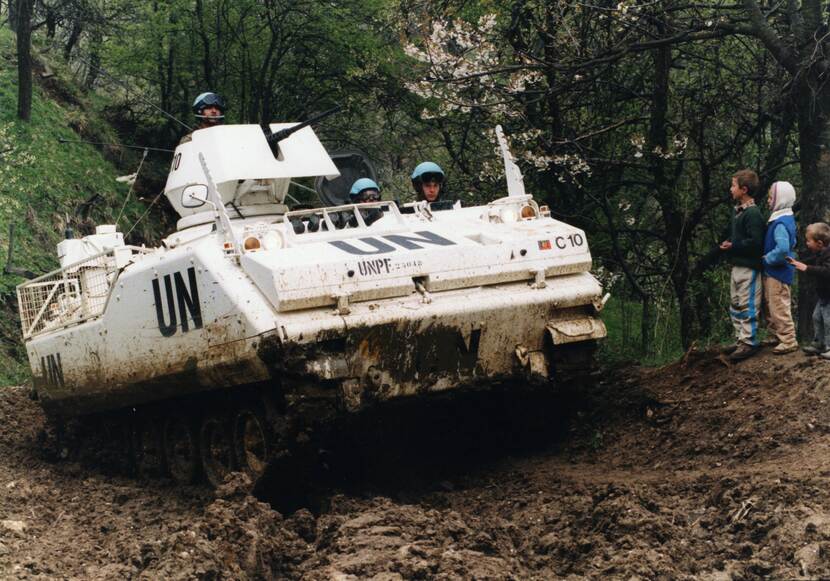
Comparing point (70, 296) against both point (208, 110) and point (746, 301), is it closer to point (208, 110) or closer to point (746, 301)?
point (208, 110)

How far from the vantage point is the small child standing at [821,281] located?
9008mm

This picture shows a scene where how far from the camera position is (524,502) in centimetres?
827

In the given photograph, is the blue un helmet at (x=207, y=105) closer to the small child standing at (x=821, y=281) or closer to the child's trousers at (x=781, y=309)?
the child's trousers at (x=781, y=309)

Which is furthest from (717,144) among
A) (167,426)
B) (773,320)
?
(167,426)

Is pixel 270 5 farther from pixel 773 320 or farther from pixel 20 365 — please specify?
pixel 773 320

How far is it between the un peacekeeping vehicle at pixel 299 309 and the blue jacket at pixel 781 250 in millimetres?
1285

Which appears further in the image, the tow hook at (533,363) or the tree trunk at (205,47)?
the tree trunk at (205,47)

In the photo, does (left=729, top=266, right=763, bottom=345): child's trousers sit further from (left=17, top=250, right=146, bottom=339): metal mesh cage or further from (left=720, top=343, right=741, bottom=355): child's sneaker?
(left=17, top=250, right=146, bottom=339): metal mesh cage

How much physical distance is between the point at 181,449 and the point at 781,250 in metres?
4.99

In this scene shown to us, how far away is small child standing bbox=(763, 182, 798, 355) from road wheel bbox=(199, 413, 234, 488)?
164 inches

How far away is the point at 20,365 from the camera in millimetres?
15898

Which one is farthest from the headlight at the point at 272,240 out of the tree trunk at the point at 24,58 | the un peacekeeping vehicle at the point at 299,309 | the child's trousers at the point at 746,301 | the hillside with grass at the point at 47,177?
the tree trunk at the point at 24,58

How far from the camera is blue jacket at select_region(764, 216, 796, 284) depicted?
9.22 meters

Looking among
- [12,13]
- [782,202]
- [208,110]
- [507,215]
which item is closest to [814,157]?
[782,202]
